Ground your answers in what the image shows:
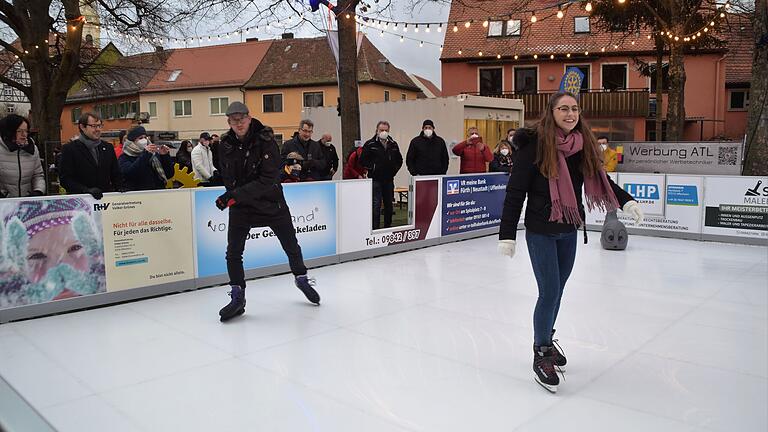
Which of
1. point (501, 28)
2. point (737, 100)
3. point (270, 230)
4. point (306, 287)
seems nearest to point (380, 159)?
point (270, 230)

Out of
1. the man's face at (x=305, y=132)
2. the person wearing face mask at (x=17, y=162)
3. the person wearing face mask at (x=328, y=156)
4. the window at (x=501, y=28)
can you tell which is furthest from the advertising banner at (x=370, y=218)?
the window at (x=501, y=28)

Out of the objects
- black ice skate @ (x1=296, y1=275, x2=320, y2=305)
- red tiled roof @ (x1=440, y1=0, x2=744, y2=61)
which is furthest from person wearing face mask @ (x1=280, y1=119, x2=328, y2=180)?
red tiled roof @ (x1=440, y1=0, x2=744, y2=61)

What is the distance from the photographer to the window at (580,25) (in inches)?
1224

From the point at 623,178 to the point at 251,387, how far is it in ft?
28.9

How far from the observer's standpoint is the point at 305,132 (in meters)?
8.91

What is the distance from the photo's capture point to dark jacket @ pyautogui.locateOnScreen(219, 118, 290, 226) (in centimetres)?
532

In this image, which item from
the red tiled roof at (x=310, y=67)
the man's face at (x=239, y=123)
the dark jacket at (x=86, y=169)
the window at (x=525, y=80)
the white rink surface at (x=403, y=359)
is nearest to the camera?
the white rink surface at (x=403, y=359)

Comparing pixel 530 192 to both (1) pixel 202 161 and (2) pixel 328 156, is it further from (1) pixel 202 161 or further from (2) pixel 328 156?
(2) pixel 328 156

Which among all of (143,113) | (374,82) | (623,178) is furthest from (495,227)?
(143,113)

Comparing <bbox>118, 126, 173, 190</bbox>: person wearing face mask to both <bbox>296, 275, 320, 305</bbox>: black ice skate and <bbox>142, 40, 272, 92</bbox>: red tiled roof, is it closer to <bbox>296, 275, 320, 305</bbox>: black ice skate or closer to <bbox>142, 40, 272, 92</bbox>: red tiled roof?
<bbox>296, 275, 320, 305</bbox>: black ice skate

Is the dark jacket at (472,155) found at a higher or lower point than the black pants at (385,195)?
higher

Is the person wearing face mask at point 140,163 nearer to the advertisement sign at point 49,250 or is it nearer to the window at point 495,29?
the advertisement sign at point 49,250

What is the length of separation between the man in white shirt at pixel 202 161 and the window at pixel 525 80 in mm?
24883

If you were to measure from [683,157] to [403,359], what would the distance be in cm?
1127
